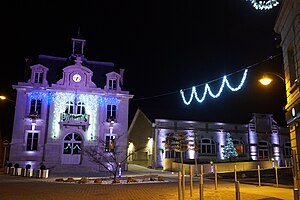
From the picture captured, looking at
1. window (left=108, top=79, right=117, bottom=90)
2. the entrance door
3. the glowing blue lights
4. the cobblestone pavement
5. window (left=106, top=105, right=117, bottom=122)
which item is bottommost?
the cobblestone pavement

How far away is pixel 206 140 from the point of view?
3750 centimetres

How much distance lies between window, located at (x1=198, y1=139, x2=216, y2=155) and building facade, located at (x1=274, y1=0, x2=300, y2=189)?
82.6 ft

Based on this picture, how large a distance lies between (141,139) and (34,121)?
15804mm

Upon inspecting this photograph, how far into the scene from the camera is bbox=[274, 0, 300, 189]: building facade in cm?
1038

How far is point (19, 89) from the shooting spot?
95.9 feet

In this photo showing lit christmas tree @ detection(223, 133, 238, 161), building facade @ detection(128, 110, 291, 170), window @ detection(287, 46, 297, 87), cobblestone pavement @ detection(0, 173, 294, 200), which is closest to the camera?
cobblestone pavement @ detection(0, 173, 294, 200)

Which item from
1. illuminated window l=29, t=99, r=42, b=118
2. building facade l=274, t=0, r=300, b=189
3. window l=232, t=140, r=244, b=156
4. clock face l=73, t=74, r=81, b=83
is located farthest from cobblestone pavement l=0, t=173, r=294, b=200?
window l=232, t=140, r=244, b=156

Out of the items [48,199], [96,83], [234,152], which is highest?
[96,83]

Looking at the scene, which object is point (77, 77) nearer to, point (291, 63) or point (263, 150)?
point (291, 63)

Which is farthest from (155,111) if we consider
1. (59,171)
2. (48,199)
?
(48,199)

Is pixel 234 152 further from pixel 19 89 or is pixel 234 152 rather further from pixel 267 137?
pixel 19 89

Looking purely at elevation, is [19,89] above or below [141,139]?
above

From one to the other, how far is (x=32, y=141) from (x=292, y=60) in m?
25.0

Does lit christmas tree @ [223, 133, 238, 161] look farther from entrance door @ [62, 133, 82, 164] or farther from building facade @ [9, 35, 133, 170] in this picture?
entrance door @ [62, 133, 82, 164]
